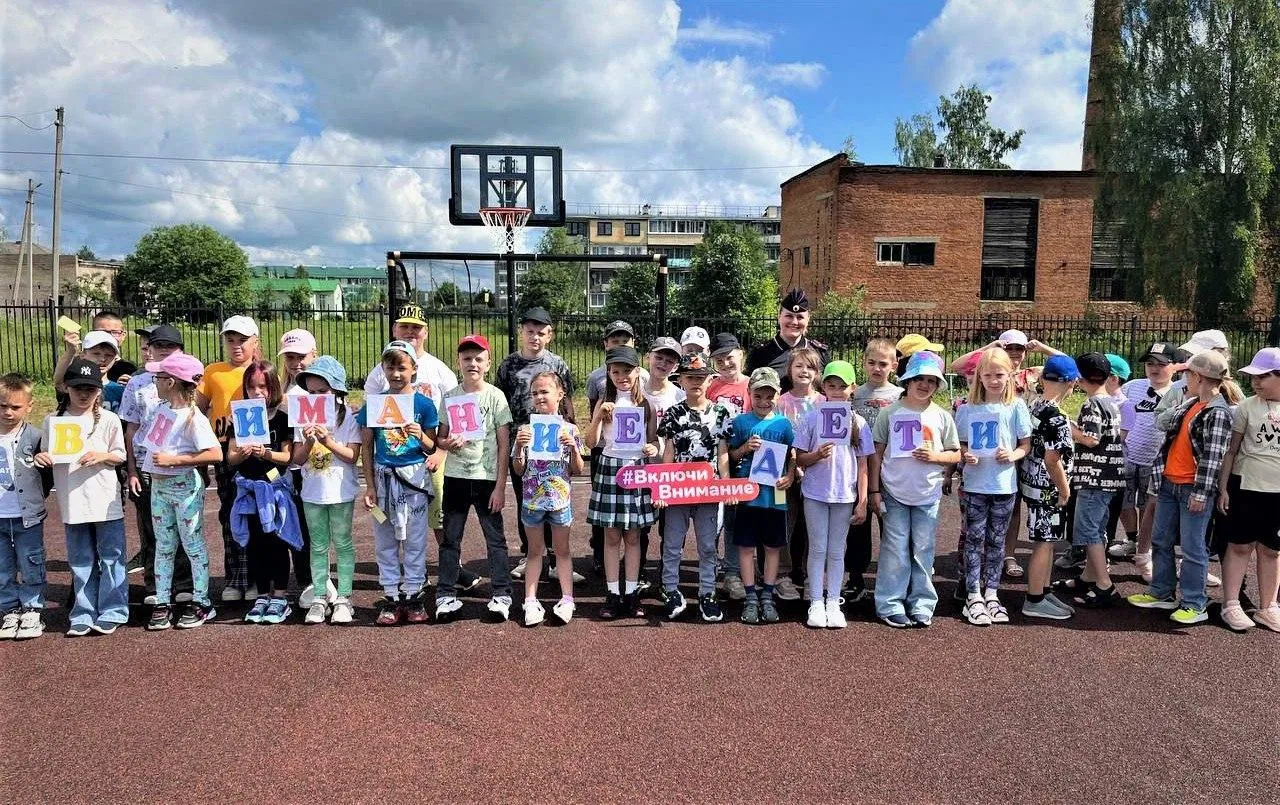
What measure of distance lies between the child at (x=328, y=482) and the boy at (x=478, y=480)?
61 cm

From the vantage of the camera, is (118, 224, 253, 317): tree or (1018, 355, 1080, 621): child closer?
(1018, 355, 1080, 621): child

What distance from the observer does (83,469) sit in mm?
4902

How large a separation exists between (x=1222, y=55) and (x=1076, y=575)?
2620 centimetres

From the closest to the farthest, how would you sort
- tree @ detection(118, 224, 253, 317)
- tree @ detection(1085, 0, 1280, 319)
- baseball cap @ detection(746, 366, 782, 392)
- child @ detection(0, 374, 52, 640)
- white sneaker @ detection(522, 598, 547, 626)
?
child @ detection(0, 374, 52, 640)
white sneaker @ detection(522, 598, 547, 626)
baseball cap @ detection(746, 366, 782, 392)
tree @ detection(1085, 0, 1280, 319)
tree @ detection(118, 224, 253, 317)

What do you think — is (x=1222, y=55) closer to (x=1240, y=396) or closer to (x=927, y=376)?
(x=1240, y=396)

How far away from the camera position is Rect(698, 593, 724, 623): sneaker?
5220mm

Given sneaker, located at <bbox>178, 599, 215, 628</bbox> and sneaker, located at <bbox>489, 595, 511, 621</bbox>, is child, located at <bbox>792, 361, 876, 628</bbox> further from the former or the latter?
sneaker, located at <bbox>178, 599, 215, 628</bbox>

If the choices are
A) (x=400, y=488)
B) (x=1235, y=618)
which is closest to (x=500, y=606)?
(x=400, y=488)

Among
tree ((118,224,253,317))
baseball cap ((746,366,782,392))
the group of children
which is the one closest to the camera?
the group of children

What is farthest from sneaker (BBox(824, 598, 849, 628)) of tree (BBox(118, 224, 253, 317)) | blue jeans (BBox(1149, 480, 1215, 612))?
tree (BBox(118, 224, 253, 317))

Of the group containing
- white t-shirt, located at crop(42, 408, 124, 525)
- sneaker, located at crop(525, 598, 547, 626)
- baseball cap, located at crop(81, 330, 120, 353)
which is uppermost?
baseball cap, located at crop(81, 330, 120, 353)

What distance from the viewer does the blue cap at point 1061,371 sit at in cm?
553

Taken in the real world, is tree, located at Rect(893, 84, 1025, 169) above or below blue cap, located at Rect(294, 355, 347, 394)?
above

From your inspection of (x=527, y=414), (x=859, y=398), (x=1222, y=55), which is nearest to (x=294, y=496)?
(x=527, y=414)
